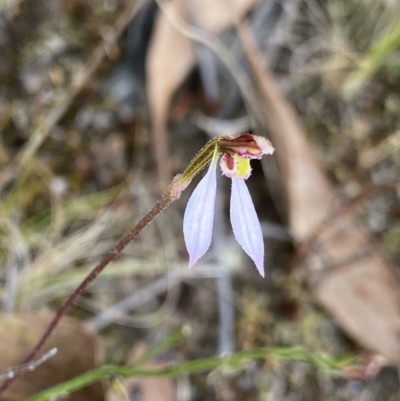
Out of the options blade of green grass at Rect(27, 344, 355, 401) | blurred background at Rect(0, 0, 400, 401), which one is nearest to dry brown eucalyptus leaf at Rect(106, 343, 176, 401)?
blurred background at Rect(0, 0, 400, 401)

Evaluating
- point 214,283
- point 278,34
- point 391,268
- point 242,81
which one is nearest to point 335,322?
point 391,268

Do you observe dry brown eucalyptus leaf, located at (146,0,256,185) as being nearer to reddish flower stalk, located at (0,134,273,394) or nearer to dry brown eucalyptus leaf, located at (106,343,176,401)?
dry brown eucalyptus leaf, located at (106,343,176,401)

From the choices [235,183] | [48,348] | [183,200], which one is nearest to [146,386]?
[48,348]

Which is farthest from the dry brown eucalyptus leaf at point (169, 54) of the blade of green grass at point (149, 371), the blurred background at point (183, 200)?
the blade of green grass at point (149, 371)

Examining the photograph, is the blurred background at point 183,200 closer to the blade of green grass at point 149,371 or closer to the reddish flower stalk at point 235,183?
the blade of green grass at point 149,371

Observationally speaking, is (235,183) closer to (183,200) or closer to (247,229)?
(247,229)
